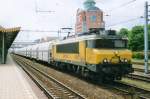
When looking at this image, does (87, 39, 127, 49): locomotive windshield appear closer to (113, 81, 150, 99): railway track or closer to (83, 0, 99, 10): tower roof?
(113, 81, 150, 99): railway track

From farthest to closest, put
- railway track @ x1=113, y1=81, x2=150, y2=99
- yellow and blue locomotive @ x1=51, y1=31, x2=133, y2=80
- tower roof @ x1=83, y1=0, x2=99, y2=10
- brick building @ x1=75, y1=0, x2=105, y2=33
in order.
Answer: tower roof @ x1=83, y1=0, x2=99, y2=10 < brick building @ x1=75, y1=0, x2=105, y2=33 < yellow and blue locomotive @ x1=51, y1=31, x2=133, y2=80 < railway track @ x1=113, y1=81, x2=150, y2=99

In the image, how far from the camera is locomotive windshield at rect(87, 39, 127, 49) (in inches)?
→ 789

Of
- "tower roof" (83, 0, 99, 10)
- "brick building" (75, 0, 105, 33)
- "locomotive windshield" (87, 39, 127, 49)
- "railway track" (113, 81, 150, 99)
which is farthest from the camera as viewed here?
"tower roof" (83, 0, 99, 10)

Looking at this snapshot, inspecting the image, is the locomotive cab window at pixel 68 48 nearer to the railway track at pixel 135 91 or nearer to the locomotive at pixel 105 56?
the locomotive at pixel 105 56

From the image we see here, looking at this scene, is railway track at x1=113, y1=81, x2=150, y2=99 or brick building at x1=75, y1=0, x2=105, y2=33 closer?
railway track at x1=113, y1=81, x2=150, y2=99

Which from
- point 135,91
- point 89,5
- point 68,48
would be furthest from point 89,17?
point 135,91

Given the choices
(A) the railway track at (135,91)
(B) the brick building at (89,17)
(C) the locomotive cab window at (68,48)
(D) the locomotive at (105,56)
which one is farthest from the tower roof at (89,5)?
(A) the railway track at (135,91)

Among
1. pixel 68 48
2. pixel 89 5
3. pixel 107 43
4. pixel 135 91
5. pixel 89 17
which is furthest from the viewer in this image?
pixel 89 5

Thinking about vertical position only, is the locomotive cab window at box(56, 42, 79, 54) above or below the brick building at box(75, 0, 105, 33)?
below

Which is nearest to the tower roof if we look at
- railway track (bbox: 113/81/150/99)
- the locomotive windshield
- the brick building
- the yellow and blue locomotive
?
the brick building

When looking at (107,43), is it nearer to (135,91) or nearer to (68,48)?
(135,91)

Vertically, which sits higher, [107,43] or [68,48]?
[107,43]

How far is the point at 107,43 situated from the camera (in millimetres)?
20203

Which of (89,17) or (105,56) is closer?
(105,56)
